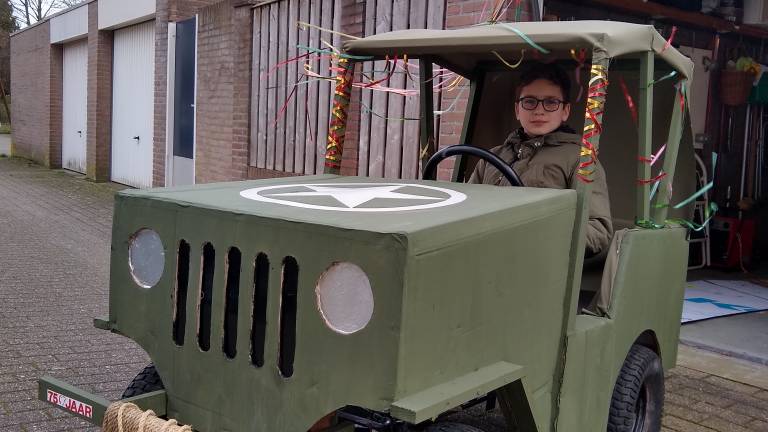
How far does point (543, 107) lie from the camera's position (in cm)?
335

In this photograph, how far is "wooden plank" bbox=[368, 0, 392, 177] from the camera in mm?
6680

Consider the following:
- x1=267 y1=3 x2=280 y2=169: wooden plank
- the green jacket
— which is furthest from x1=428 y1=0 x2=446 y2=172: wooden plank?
x1=267 y1=3 x2=280 y2=169: wooden plank

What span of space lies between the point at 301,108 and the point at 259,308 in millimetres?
6273

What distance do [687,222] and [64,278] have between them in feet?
17.8

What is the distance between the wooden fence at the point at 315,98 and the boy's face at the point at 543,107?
69.0 inches

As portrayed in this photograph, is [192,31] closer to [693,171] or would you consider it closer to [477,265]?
[693,171]

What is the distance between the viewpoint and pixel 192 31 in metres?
11.2

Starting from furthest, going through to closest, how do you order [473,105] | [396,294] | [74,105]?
[74,105], [473,105], [396,294]

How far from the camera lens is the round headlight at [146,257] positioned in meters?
2.54

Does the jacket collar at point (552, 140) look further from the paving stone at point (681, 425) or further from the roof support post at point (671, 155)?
the paving stone at point (681, 425)

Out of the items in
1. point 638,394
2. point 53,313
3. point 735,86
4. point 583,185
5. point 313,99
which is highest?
point 735,86

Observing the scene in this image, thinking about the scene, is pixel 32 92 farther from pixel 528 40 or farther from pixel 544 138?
pixel 528 40

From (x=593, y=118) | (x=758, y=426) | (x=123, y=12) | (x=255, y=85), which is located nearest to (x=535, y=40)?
(x=593, y=118)

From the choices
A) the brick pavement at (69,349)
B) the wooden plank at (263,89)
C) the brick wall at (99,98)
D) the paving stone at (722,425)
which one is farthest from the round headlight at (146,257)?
the brick wall at (99,98)
